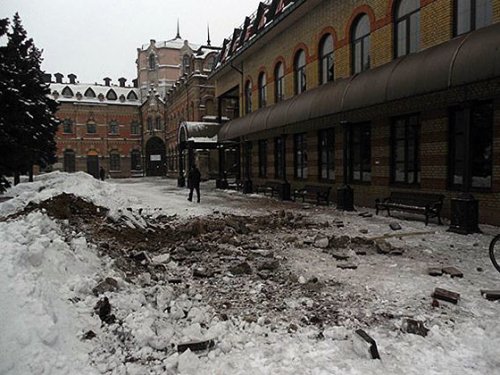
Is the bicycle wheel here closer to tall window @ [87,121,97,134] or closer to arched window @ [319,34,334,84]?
arched window @ [319,34,334,84]

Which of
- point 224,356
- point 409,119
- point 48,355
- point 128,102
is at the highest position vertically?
point 128,102

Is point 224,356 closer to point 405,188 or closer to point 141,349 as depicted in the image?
point 141,349

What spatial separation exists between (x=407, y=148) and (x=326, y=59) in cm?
638

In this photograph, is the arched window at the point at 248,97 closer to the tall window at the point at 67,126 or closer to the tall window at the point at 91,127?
the tall window at the point at 91,127

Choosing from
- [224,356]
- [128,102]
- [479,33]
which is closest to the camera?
[224,356]

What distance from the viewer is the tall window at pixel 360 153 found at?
13.6 metres

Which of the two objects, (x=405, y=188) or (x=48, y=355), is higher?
(x=405, y=188)

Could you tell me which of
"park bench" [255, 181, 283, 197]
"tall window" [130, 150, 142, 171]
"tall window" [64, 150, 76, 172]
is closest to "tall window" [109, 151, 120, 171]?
"tall window" [130, 150, 142, 171]

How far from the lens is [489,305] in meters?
4.51

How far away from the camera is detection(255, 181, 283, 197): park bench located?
18.4 meters

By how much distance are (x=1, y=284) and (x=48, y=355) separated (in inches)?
39.4

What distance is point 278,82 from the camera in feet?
66.5

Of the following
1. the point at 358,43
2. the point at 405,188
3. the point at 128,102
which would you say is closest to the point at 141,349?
the point at 405,188

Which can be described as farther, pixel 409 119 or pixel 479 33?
pixel 409 119
